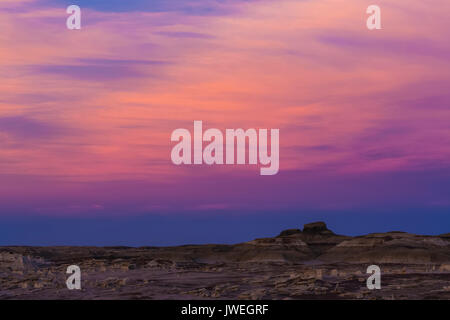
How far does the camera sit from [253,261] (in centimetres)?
18450

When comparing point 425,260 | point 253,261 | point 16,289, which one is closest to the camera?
point 16,289

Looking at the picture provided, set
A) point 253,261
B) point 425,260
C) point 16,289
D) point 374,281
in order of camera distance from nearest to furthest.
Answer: point 16,289, point 374,281, point 425,260, point 253,261

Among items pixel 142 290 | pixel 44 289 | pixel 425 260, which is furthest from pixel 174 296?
pixel 425 260

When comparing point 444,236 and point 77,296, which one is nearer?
point 77,296

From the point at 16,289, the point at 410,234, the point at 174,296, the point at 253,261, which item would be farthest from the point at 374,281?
the point at 410,234

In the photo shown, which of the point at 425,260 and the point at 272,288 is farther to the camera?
the point at 425,260

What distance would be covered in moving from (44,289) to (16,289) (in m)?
4.90

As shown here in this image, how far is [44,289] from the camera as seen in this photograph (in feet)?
Answer: 279

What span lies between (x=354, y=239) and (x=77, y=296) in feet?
427

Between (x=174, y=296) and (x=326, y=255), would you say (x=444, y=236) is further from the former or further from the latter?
(x=174, y=296)
